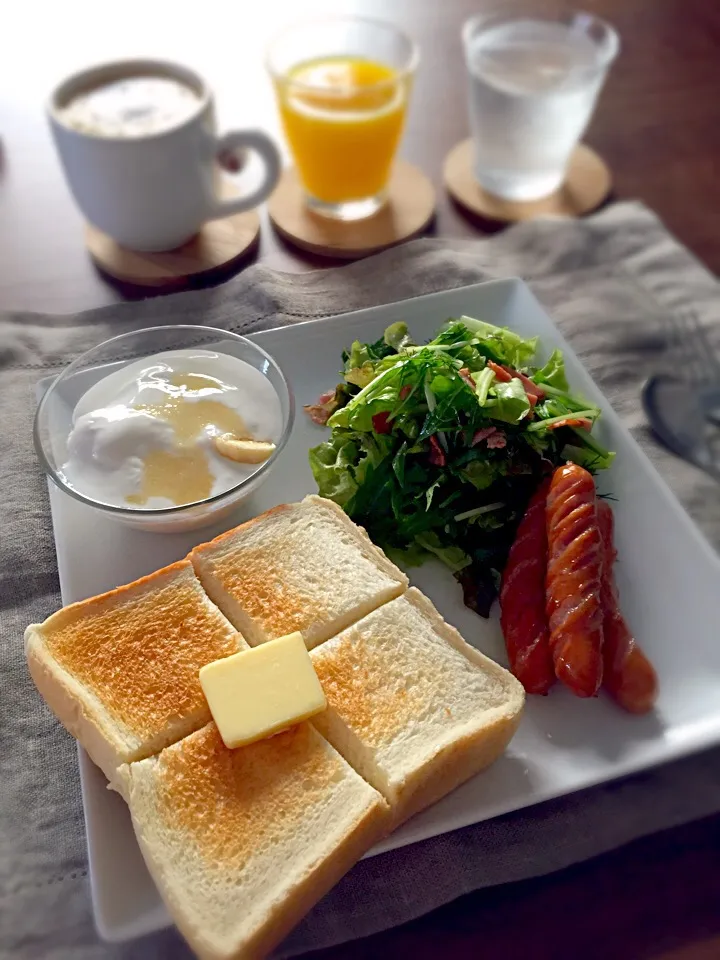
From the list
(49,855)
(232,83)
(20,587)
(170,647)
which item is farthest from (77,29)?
(49,855)

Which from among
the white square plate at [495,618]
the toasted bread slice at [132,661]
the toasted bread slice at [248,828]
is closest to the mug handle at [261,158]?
the white square plate at [495,618]

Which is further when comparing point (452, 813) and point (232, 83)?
point (232, 83)

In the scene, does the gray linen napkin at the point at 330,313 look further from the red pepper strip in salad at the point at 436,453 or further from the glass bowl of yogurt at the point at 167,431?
the red pepper strip in salad at the point at 436,453

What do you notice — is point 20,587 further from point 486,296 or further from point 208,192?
point 486,296

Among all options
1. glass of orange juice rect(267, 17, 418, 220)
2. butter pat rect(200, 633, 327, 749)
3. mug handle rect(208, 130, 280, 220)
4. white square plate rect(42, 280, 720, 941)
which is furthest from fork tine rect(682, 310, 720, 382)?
butter pat rect(200, 633, 327, 749)

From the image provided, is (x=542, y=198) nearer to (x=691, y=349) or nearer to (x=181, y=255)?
(x=691, y=349)

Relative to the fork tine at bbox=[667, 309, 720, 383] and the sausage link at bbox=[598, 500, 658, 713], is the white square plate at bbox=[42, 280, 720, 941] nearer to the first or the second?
the sausage link at bbox=[598, 500, 658, 713]
